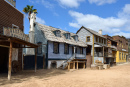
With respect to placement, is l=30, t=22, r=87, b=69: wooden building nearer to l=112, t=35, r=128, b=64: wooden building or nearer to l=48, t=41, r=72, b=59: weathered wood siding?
l=48, t=41, r=72, b=59: weathered wood siding

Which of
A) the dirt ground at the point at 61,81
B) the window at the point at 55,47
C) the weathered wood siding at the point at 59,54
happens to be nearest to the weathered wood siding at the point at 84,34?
the weathered wood siding at the point at 59,54

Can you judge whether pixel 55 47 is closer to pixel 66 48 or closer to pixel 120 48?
pixel 66 48

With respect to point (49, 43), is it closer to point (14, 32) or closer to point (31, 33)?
point (31, 33)

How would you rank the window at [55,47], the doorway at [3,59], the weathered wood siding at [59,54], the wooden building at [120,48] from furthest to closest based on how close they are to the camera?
1. the wooden building at [120,48]
2. the window at [55,47]
3. the weathered wood siding at [59,54]
4. the doorway at [3,59]

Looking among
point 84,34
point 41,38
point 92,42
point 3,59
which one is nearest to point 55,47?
point 41,38

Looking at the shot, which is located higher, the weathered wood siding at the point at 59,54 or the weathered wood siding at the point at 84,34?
the weathered wood siding at the point at 84,34

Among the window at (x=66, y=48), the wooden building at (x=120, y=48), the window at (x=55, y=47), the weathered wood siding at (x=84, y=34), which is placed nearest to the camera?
the window at (x=55, y=47)

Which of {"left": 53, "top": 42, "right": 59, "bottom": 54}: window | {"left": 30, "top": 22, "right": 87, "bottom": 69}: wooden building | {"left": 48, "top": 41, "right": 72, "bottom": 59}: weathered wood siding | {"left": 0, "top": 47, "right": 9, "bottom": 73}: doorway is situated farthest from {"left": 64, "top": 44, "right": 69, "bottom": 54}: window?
{"left": 0, "top": 47, "right": 9, "bottom": 73}: doorway

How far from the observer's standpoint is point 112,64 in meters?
32.8

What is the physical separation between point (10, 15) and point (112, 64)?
1035 inches

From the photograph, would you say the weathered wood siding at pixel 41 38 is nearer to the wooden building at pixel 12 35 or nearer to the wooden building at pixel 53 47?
the wooden building at pixel 53 47

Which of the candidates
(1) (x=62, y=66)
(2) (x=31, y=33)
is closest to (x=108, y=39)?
(1) (x=62, y=66)

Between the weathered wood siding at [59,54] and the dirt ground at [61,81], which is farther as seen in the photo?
the weathered wood siding at [59,54]

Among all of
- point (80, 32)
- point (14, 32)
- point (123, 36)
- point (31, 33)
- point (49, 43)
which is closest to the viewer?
point (14, 32)
